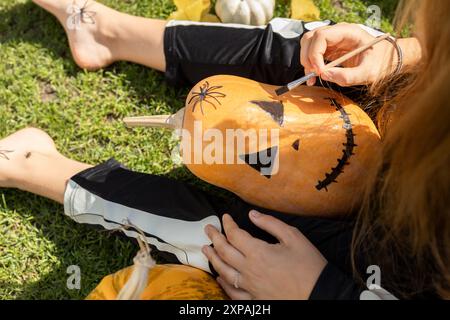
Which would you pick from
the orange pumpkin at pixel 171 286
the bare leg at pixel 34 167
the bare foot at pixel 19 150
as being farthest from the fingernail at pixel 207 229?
the bare foot at pixel 19 150

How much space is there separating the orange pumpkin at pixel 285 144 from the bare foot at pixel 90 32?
54 cm

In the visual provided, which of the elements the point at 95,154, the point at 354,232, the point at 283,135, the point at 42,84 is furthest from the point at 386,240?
the point at 42,84

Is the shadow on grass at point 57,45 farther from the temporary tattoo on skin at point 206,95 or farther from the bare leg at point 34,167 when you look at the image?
the temporary tattoo on skin at point 206,95

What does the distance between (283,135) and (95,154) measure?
26.5 inches

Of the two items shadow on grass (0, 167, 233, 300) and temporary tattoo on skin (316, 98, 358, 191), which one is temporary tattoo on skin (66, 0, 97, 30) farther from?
temporary tattoo on skin (316, 98, 358, 191)

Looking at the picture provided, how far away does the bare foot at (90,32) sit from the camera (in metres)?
1.64

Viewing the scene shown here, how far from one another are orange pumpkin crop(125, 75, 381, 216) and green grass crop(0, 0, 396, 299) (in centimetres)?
36

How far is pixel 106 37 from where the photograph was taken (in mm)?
1640

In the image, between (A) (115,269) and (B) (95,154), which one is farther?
(B) (95,154)

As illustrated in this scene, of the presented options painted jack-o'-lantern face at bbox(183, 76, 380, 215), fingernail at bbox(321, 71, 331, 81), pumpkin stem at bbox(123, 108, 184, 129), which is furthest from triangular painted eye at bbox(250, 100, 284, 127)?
pumpkin stem at bbox(123, 108, 184, 129)

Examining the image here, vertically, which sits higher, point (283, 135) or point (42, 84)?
point (283, 135)

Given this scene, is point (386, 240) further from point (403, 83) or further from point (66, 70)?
point (66, 70)

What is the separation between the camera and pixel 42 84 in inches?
66.1

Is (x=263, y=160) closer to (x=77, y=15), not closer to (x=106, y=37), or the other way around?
(x=106, y=37)
